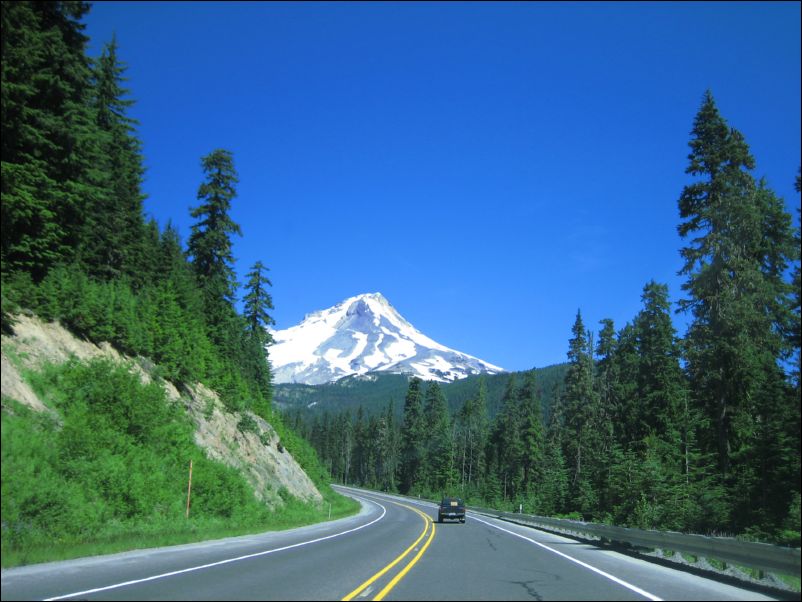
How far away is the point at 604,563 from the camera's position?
49.3 feet

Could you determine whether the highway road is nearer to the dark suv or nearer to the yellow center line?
the yellow center line

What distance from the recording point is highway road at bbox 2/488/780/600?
9195mm

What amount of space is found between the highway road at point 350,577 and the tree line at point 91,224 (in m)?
10.9

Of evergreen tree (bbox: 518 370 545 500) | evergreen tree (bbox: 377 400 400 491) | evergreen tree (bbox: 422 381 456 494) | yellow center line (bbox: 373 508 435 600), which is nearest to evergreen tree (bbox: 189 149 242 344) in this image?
yellow center line (bbox: 373 508 435 600)

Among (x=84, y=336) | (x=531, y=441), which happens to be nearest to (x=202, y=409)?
(x=84, y=336)

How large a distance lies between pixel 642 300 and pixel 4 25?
137 ft

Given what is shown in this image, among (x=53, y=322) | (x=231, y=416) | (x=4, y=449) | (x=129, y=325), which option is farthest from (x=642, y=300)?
(x=4, y=449)

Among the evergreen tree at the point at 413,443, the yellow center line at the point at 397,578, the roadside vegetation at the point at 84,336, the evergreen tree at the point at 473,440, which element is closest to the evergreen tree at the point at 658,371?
the roadside vegetation at the point at 84,336

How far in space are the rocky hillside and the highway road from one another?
23.3ft

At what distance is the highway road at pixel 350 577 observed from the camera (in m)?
9.20

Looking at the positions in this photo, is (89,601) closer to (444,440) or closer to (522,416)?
(522,416)

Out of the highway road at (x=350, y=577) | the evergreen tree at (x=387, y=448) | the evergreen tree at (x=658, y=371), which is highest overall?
the evergreen tree at (x=658, y=371)

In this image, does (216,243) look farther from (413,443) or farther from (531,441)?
(413,443)

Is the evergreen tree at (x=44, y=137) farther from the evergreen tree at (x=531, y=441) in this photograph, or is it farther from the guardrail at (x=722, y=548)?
the evergreen tree at (x=531, y=441)
